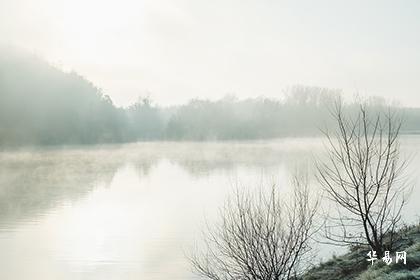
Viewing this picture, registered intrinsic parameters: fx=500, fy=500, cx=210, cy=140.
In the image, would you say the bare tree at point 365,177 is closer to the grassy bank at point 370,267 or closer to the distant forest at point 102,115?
the grassy bank at point 370,267

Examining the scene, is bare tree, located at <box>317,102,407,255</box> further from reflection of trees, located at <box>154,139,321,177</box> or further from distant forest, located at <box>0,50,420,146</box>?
distant forest, located at <box>0,50,420,146</box>

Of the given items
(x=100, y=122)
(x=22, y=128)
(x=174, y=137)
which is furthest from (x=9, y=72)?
(x=174, y=137)

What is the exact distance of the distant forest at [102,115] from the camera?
86.9 meters

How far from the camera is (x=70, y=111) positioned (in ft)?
307

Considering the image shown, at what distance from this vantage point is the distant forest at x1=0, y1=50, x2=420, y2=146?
285 feet

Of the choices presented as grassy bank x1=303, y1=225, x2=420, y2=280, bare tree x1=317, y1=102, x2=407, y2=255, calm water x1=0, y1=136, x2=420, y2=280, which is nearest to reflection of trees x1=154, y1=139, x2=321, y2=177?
calm water x1=0, y1=136, x2=420, y2=280

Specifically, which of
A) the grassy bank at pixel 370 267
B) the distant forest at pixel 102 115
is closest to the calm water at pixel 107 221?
the grassy bank at pixel 370 267

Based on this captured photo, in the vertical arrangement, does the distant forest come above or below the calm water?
above

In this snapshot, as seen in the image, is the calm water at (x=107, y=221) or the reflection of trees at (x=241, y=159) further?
the reflection of trees at (x=241, y=159)

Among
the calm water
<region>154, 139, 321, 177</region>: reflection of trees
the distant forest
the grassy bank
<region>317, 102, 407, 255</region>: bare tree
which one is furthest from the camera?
the distant forest

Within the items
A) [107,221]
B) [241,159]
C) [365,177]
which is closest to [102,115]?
[241,159]

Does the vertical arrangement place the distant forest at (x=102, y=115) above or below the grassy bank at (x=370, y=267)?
above

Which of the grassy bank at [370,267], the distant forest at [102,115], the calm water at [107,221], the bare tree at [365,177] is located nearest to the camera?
the grassy bank at [370,267]

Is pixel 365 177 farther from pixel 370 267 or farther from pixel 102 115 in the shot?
pixel 102 115
